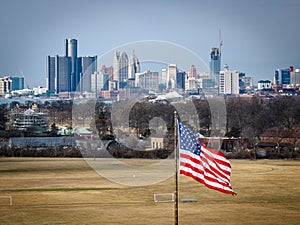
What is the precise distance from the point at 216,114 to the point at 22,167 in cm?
3195

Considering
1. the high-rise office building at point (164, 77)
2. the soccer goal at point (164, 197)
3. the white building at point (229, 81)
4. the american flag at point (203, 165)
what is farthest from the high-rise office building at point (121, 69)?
the white building at point (229, 81)

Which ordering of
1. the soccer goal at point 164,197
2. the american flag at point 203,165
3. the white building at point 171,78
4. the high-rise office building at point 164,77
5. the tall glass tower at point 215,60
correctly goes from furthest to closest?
the tall glass tower at point 215,60 < the white building at point 171,78 < the high-rise office building at point 164,77 < the soccer goal at point 164,197 < the american flag at point 203,165

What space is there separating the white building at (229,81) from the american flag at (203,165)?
149m

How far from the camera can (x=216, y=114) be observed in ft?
215

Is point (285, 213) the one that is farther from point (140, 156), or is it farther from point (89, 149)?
point (89, 149)

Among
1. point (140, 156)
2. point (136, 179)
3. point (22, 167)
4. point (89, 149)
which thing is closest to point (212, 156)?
point (136, 179)

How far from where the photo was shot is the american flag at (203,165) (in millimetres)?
13523

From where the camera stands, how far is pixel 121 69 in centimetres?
5778

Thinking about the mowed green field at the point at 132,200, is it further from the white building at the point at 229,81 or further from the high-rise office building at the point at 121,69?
the white building at the point at 229,81

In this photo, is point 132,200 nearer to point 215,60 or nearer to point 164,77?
point 164,77

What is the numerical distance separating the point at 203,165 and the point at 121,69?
44606mm

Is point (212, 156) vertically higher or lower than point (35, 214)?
higher

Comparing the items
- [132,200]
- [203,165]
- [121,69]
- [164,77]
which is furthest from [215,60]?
[203,165]

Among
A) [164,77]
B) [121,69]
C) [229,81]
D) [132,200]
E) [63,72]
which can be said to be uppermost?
[63,72]
